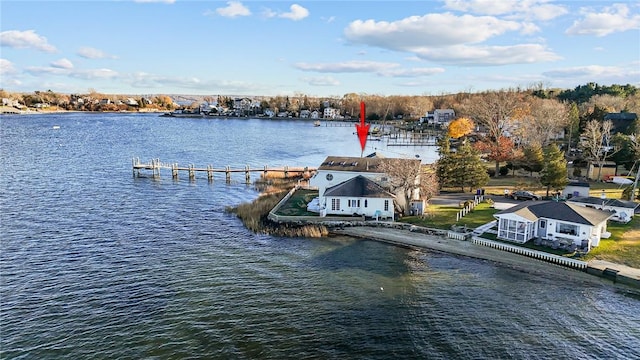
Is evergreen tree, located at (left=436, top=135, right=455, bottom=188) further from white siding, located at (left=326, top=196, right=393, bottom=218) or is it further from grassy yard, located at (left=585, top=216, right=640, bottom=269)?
grassy yard, located at (left=585, top=216, right=640, bottom=269)

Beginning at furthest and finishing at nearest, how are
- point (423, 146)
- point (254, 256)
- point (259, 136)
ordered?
point (259, 136)
point (423, 146)
point (254, 256)

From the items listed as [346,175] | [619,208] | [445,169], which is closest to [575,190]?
[619,208]

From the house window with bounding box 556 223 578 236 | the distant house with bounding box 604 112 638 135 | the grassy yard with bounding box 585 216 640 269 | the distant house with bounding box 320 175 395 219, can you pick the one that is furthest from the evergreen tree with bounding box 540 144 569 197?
the distant house with bounding box 604 112 638 135

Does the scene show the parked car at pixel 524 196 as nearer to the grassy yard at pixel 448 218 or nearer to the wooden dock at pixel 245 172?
the grassy yard at pixel 448 218

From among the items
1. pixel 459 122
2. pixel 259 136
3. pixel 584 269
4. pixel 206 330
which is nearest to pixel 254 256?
pixel 206 330

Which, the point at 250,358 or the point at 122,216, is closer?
the point at 250,358

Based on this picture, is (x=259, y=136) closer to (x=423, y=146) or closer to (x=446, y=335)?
(x=423, y=146)

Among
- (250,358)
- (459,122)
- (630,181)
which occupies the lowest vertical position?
(250,358)
